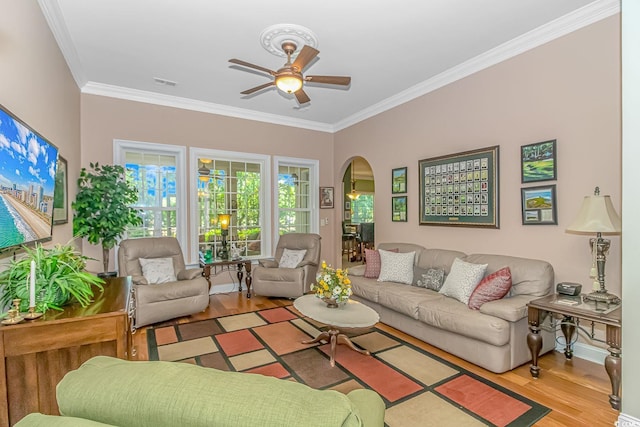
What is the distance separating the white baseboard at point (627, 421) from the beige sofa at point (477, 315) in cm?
78

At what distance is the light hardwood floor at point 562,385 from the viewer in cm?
210

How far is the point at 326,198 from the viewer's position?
6.34 meters

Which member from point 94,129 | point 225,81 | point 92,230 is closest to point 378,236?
point 225,81

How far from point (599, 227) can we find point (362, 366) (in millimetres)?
2188

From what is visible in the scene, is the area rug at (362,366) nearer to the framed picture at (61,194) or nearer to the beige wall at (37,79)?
the framed picture at (61,194)

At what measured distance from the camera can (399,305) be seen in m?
3.41

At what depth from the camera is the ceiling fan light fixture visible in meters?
2.83

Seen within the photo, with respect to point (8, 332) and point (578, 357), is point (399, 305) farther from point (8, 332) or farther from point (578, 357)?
point (8, 332)

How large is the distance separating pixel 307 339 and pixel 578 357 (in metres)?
2.55

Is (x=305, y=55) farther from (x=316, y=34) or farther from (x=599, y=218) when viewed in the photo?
(x=599, y=218)

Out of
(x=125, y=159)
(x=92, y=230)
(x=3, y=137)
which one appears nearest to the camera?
(x=3, y=137)

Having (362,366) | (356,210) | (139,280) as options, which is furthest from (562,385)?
(356,210)

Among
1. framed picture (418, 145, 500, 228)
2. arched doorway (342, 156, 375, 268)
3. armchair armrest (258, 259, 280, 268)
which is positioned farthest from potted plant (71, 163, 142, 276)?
framed picture (418, 145, 500, 228)

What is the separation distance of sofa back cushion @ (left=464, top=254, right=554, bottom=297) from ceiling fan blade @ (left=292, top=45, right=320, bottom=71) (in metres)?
2.73
